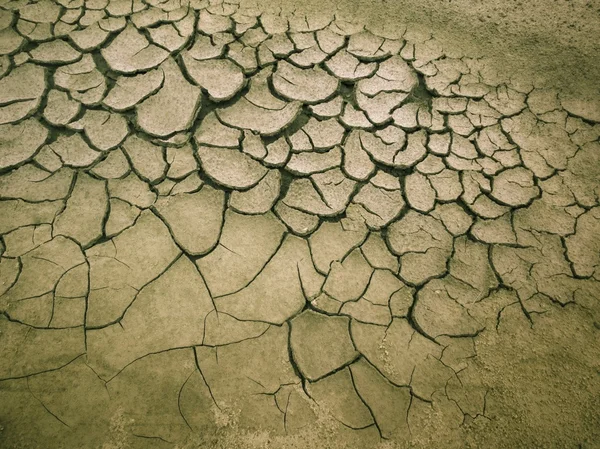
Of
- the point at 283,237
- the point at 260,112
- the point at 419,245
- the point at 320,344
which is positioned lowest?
the point at 320,344

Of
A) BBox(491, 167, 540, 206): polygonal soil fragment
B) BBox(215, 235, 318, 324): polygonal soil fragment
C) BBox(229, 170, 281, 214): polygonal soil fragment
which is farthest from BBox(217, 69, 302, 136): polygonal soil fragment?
BBox(491, 167, 540, 206): polygonal soil fragment

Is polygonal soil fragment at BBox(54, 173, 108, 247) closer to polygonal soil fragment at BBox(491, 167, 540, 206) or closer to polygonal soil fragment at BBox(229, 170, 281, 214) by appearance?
polygonal soil fragment at BBox(229, 170, 281, 214)

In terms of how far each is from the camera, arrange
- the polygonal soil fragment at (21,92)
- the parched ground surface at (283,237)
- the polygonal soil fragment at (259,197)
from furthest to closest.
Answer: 1. the polygonal soil fragment at (21,92)
2. the polygonal soil fragment at (259,197)
3. the parched ground surface at (283,237)

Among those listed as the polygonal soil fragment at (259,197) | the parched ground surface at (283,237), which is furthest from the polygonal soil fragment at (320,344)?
the polygonal soil fragment at (259,197)

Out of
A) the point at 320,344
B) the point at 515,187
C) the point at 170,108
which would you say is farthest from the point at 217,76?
the point at 515,187

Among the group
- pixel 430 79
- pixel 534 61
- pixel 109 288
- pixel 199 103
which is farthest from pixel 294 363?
pixel 534 61

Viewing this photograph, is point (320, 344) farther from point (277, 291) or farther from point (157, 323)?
point (157, 323)

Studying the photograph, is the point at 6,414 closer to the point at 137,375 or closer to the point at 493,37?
the point at 137,375

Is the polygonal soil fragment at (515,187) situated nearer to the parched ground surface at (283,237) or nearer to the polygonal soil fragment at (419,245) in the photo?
the parched ground surface at (283,237)
